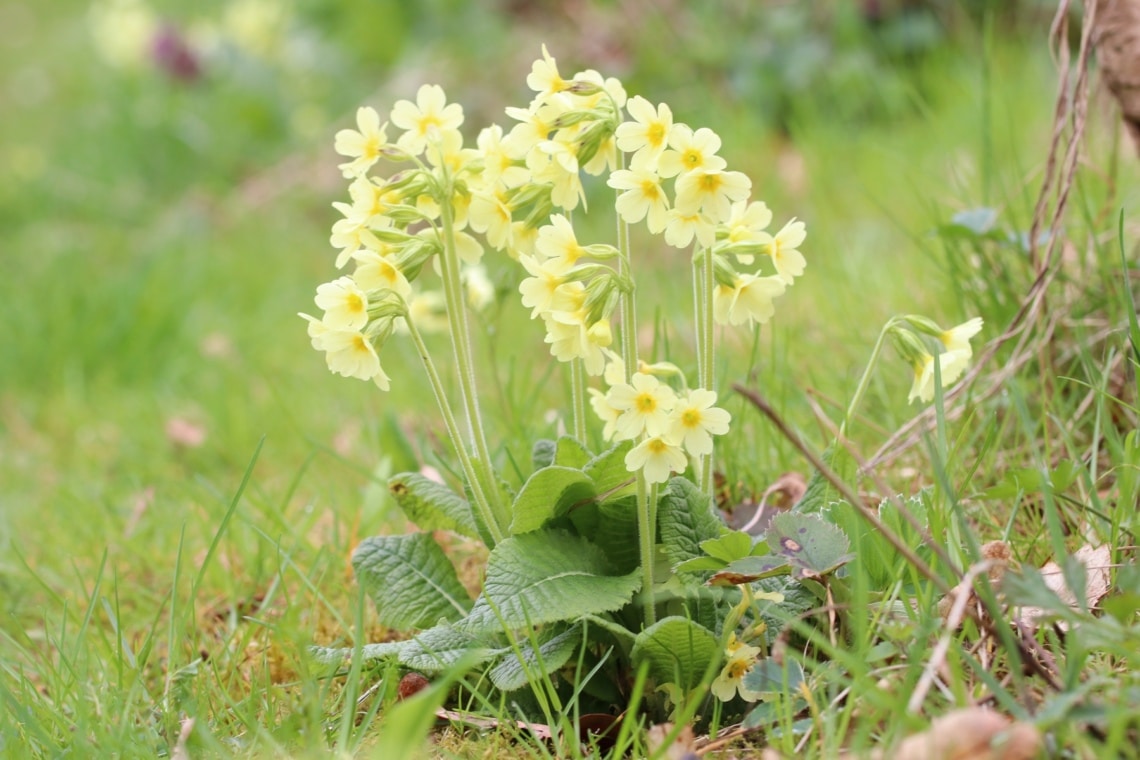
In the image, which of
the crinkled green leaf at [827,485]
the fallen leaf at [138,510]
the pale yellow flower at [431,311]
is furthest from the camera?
the pale yellow flower at [431,311]

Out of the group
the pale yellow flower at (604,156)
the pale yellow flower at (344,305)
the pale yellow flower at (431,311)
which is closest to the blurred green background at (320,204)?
the pale yellow flower at (431,311)

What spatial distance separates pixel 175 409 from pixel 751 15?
3.21 metres

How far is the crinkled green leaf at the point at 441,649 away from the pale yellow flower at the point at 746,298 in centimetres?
50

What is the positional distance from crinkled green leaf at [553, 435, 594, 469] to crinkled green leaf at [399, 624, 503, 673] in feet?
0.82

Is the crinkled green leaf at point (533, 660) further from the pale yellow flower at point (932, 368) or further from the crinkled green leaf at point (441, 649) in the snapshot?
the pale yellow flower at point (932, 368)

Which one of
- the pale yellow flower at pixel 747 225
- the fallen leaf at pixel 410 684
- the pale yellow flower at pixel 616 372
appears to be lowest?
the fallen leaf at pixel 410 684

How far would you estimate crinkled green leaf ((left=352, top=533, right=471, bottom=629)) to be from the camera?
1.48 meters

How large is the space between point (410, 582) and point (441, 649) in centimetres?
15

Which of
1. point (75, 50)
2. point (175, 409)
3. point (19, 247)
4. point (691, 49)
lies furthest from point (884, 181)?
point (75, 50)

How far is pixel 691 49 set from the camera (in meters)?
4.88

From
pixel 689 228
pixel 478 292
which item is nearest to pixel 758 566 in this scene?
pixel 689 228

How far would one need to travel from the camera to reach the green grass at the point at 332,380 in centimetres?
130

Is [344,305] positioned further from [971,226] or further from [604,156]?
[971,226]

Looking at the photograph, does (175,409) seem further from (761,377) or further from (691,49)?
(691,49)
